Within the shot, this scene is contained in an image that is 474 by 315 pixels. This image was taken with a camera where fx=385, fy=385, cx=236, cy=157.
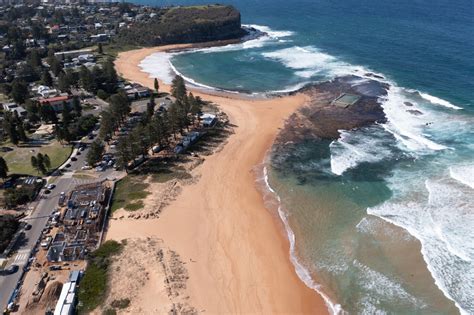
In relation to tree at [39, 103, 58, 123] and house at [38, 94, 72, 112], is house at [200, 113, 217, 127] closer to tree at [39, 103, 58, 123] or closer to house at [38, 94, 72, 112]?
tree at [39, 103, 58, 123]

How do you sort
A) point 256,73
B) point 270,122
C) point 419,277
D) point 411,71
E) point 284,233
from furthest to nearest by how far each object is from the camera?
1. point 256,73
2. point 411,71
3. point 270,122
4. point 284,233
5. point 419,277

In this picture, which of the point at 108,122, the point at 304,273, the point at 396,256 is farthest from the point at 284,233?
the point at 108,122

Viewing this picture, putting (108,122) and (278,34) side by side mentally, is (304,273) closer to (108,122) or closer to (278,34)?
(108,122)

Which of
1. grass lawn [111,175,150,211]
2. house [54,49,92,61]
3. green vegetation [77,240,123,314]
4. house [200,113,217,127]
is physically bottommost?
green vegetation [77,240,123,314]

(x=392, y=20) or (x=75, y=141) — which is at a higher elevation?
(x=392, y=20)

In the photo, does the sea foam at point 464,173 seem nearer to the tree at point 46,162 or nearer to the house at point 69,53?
the tree at point 46,162

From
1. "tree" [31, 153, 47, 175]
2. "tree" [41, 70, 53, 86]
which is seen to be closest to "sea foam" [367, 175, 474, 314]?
"tree" [31, 153, 47, 175]

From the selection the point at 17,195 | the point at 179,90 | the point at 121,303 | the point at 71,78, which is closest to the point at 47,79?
the point at 71,78
